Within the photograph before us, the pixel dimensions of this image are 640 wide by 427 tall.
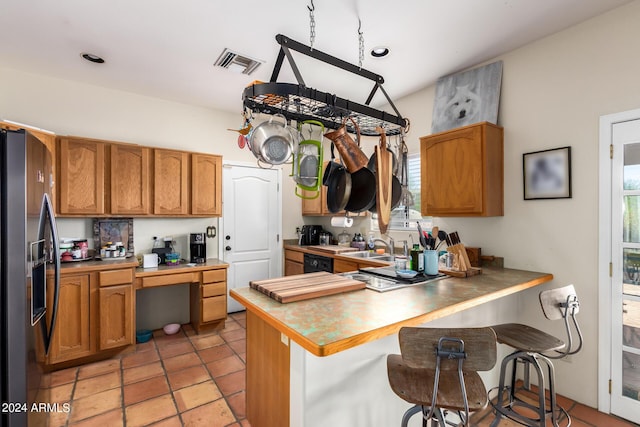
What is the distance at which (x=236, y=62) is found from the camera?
268cm

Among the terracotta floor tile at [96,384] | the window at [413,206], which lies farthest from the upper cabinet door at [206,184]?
the window at [413,206]

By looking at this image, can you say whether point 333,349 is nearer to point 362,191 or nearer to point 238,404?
point 362,191

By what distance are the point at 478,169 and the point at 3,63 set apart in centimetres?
437

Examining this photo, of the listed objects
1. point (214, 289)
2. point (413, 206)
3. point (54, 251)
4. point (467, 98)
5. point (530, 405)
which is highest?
point (467, 98)

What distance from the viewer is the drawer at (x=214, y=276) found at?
3.38 metres

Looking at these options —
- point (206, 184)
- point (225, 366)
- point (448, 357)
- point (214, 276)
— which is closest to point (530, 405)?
point (448, 357)

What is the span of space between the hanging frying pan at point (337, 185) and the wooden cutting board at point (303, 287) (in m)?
0.45

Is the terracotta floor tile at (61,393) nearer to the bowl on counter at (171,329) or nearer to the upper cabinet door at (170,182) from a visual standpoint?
the bowl on counter at (171,329)

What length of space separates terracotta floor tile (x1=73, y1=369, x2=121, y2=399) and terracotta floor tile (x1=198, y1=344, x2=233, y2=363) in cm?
70

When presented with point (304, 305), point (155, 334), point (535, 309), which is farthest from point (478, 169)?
point (155, 334)

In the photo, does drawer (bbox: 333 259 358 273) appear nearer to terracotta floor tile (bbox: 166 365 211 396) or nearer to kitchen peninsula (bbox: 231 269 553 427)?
→ kitchen peninsula (bbox: 231 269 553 427)

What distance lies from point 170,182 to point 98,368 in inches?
76.4

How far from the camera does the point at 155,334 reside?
3451mm

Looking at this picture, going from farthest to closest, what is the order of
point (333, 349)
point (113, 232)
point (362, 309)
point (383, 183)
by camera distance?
point (113, 232), point (383, 183), point (362, 309), point (333, 349)
